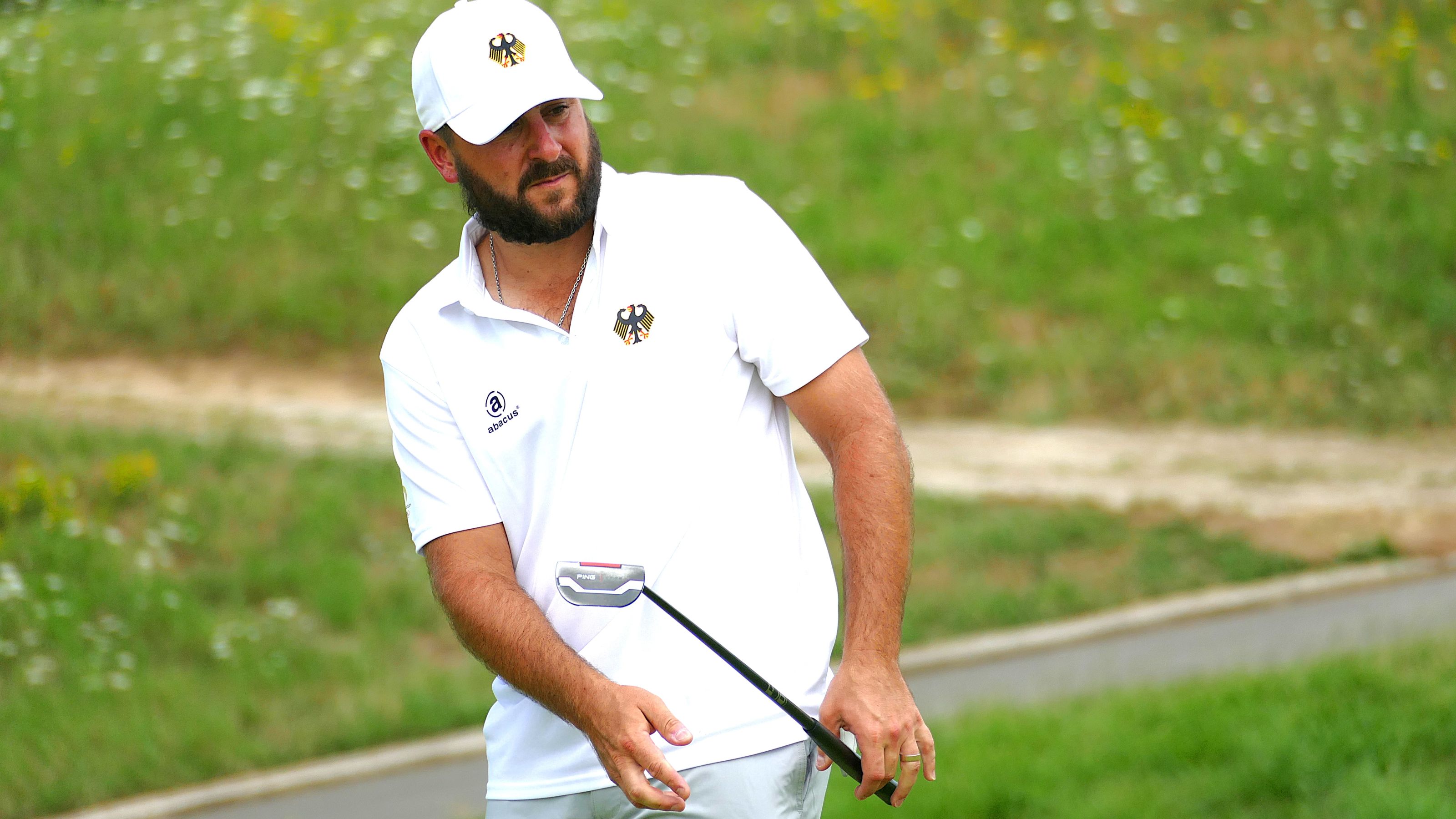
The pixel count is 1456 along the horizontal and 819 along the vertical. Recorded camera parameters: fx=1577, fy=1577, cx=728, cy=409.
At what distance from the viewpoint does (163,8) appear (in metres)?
18.1

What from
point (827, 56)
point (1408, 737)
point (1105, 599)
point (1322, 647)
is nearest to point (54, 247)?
point (827, 56)

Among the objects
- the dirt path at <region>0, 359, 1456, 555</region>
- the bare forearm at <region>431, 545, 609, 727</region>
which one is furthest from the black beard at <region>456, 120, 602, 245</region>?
the dirt path at <region>0, 359, 1456, 555</region>

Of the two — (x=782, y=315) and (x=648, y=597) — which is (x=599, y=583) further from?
(x=782, y=315)

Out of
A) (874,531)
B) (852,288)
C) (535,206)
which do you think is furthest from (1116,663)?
(852,288)

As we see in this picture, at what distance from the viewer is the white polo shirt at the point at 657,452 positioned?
107 inches

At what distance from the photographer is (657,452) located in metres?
2.72

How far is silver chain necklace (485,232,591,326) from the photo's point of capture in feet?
9.45

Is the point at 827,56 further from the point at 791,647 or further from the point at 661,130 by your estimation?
the point at 791,647

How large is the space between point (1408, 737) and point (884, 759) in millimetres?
3242

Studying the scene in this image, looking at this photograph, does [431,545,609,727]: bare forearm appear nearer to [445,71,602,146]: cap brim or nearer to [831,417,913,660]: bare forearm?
[831,417,913,660]: bare forearm

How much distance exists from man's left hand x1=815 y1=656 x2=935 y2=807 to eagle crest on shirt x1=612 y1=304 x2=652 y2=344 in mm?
667

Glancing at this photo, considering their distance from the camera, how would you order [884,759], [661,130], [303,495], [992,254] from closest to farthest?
[884,759] → [303,495] → [992,254] → [661,130]

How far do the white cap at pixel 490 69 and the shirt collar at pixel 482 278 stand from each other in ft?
0.59

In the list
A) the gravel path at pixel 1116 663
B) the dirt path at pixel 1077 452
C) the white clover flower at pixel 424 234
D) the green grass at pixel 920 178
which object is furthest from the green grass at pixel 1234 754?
the white clover flower at pixel 424 234
